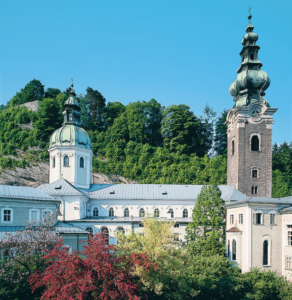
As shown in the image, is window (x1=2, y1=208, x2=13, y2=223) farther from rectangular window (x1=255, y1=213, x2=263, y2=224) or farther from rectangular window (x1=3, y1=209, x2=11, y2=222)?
rectangular window (x1=255, y1=213, x2=263, y2=224)

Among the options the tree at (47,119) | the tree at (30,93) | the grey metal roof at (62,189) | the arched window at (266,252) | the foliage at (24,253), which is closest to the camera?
the foliage at (24,253)

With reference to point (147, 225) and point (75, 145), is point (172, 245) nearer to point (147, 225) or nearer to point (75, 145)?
point (147, 225)

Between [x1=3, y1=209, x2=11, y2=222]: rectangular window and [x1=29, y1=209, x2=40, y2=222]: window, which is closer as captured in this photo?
[x1=3, y1=209, x2=11, y2=222]: rectangular window

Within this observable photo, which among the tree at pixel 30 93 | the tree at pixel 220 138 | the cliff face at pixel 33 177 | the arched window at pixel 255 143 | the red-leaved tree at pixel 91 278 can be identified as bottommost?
the red-leaved tree at pixel 91 278

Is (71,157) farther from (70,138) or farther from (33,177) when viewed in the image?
(33,177)

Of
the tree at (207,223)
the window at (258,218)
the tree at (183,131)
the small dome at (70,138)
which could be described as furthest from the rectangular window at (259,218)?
the tree at (183,131)

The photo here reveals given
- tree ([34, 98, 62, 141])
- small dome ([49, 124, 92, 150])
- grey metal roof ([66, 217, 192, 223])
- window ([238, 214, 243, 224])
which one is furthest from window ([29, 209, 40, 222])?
tree ([34, 98, 62, 141])

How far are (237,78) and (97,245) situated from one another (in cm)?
3213

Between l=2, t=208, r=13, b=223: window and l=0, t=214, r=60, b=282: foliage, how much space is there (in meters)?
7.14

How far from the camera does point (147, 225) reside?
2269 cm

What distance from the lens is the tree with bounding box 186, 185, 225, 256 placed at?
3209cm

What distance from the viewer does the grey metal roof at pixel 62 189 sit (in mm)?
37062

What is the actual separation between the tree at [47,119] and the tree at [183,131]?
2174cm

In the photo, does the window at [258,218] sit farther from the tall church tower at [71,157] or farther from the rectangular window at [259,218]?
the tall church tower at [71,157]
